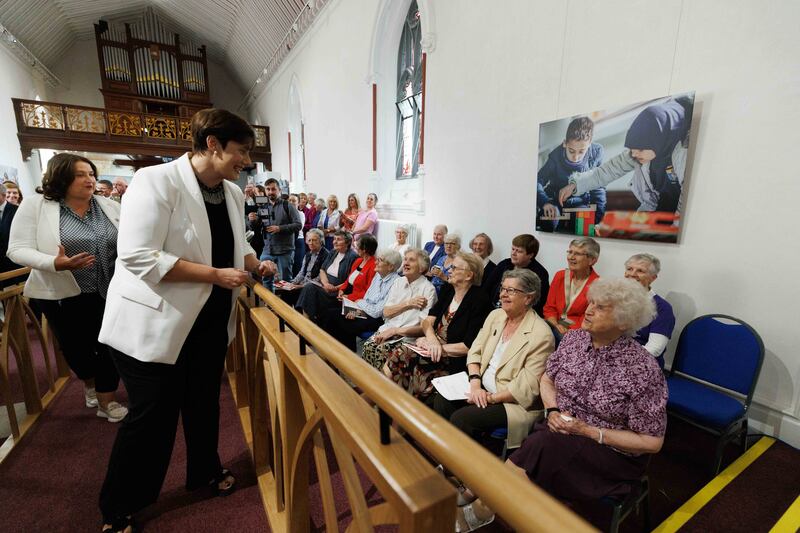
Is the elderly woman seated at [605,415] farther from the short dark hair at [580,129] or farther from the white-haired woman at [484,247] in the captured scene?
the white-haired woman at [484,247]

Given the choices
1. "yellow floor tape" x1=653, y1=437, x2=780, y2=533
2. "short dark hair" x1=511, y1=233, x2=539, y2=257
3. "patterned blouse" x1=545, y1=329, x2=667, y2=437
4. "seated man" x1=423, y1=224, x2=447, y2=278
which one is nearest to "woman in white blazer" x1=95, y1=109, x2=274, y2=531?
"patterned blouse" x1=545, y1=329, x2=667, y2=437

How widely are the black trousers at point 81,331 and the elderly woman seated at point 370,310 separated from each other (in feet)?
4.85

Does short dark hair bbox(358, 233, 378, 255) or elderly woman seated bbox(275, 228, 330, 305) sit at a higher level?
short dark hair bbox(358, 233, 378, 255)

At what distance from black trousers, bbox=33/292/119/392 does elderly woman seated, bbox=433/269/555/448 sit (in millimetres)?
1958

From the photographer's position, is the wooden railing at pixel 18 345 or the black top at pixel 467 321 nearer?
the wooden railing at pixel 18 345

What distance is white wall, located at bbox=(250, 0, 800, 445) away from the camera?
1950mm

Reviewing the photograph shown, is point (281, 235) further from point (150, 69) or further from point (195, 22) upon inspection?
point (150, 69)

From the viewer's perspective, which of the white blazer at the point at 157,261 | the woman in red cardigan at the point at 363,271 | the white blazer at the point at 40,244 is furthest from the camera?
the woman in red cardigan at the point at 363,271

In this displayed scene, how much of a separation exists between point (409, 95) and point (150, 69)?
11713 mm

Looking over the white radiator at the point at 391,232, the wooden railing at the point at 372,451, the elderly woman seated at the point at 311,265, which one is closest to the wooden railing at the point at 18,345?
the wooden railing at the point at 372,451

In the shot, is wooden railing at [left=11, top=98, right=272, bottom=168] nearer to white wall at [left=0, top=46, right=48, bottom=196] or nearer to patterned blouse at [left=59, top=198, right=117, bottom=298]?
white wall at [left=0, top=46, right=48, bottom=196]

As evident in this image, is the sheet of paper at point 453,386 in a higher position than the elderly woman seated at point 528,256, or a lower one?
lower

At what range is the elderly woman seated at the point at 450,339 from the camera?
2.17 metres

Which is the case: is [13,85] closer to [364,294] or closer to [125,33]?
[125,33]
